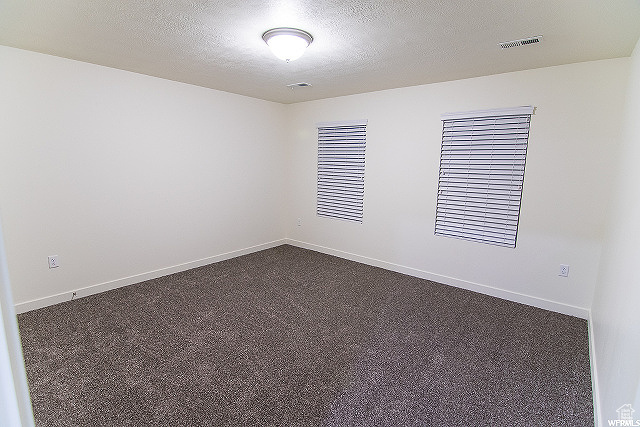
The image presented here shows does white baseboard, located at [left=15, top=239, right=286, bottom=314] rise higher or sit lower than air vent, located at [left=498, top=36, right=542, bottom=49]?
lower

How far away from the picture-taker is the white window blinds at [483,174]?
3361 millimetres

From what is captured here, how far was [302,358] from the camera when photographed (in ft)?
7.96

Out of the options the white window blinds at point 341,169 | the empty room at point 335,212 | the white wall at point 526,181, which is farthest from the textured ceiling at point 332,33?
the white window blinds at point 341,169

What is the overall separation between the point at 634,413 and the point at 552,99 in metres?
2.99

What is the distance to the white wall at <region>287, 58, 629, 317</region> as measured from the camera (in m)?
2.94

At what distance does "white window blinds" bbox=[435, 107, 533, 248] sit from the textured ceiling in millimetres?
519

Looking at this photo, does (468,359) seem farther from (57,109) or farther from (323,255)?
(57,109)

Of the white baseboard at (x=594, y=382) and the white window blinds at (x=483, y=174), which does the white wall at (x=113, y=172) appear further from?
the white baseboard at (x=594, y=382)

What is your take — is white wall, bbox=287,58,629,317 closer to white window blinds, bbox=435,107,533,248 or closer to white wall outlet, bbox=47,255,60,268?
white window blinds, bbox=435,107,533,248

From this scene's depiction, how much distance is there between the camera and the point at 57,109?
3.08 meters

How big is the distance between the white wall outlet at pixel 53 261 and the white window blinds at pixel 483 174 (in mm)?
4179

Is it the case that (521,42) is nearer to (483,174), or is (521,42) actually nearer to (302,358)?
(483,174)

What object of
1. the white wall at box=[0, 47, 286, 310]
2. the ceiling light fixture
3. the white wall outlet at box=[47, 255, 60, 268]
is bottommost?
the white wall outlet at box=[47, 255, 60, 268]

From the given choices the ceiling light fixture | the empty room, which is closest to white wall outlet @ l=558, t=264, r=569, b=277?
the empty room
